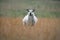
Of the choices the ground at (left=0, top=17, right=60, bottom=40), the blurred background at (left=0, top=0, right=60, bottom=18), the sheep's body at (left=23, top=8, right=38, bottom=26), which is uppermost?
the blurred background at (left=0, top=0, right=60, bottom=18)

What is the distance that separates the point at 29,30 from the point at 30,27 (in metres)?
0.04

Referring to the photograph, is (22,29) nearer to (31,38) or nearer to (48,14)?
(31,38)

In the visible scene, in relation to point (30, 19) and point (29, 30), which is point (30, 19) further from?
point (29, 30)

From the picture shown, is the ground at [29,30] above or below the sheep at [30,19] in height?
below

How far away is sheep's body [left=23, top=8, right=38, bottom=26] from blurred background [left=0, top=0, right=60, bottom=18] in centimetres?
5

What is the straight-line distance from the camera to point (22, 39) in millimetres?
2330

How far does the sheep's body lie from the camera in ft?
7.54

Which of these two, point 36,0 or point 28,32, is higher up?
point 36,0

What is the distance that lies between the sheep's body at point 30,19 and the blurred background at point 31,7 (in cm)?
5

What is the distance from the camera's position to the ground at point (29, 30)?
2322 millimetres

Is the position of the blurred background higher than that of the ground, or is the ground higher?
the blurred background

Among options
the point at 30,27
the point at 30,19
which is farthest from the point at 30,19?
the point at 30,27

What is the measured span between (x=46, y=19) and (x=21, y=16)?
1.05ft

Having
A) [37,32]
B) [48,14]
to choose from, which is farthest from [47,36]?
[48,14]
